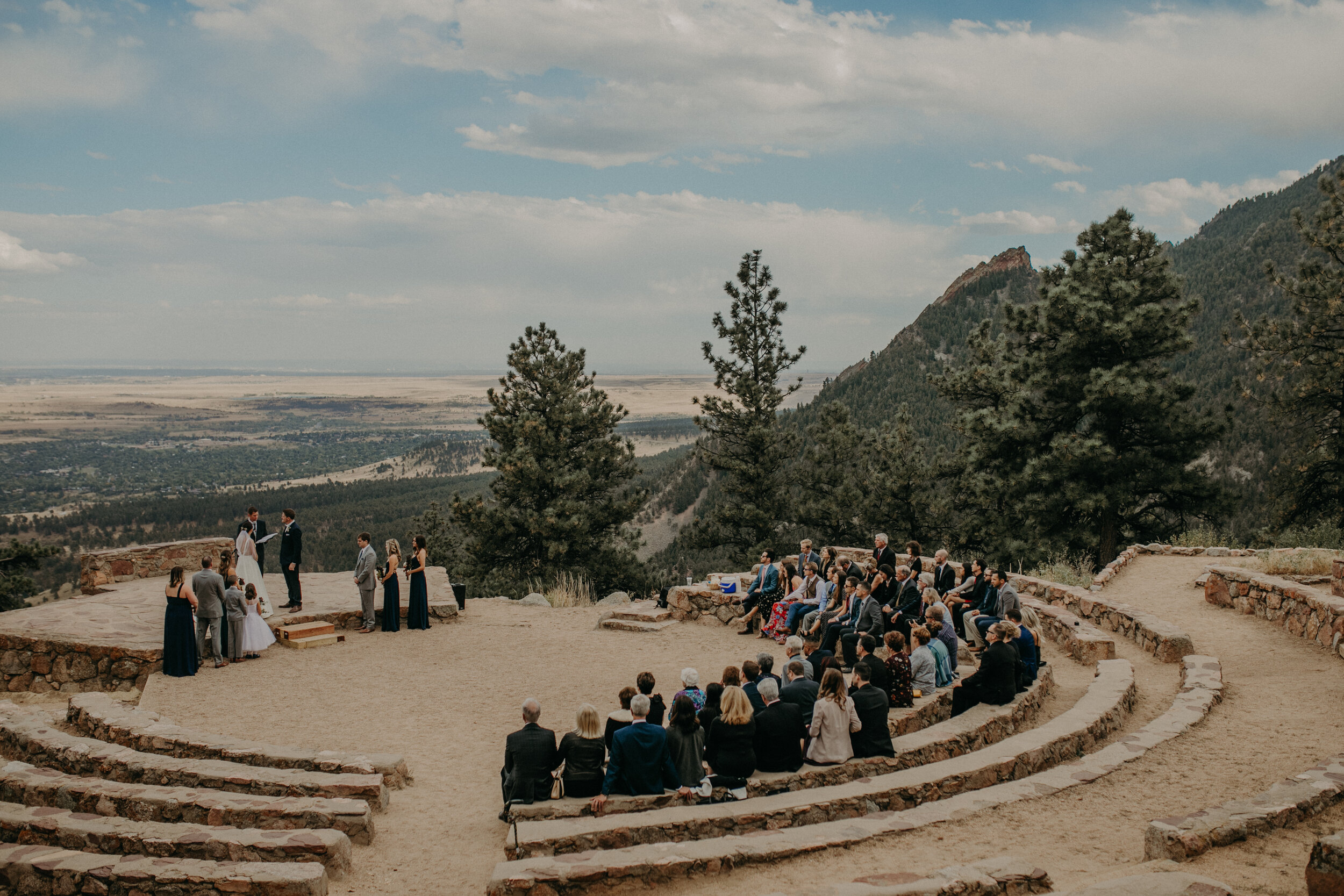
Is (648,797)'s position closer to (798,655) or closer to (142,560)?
(798,655)

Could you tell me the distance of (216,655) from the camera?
12227 millimetres

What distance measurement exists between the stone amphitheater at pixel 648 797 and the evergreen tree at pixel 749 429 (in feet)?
49.4

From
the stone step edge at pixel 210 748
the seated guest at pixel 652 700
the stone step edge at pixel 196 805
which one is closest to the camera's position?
the stone step edge at pixel 196 805

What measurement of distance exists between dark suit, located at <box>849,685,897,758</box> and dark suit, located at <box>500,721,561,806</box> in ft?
9.66

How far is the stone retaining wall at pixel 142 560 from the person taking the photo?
54.0 ft

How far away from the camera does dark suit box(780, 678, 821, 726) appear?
814 cm

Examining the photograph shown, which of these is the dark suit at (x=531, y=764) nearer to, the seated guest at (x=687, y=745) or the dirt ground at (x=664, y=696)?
the dirt ground at (x=664, y=696)

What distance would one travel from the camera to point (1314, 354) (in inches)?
810

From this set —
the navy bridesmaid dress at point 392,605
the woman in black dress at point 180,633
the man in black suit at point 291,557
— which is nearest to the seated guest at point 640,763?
the woman in black dress at point 180,633

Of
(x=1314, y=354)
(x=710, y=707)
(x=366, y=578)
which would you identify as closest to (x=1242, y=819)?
(x=710, y=707)

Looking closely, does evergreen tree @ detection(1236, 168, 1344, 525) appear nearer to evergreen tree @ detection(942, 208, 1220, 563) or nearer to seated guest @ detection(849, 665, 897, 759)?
evergreen tree @ detection(942, 208, 1220, 563)

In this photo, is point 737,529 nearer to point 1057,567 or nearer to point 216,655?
point 1057,567

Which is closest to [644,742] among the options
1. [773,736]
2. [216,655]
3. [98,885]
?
[773,736]

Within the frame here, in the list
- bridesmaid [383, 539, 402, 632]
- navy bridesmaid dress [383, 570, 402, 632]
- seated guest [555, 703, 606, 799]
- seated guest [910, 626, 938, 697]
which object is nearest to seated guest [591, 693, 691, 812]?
seated guest [555, 703, 606, 799]
